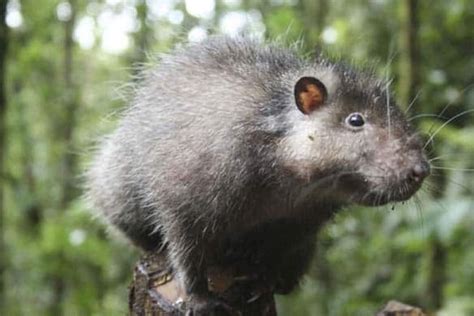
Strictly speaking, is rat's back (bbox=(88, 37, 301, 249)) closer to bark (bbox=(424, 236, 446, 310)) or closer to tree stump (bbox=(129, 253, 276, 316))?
tree stump (bbox=(129, 253, 276, 316))

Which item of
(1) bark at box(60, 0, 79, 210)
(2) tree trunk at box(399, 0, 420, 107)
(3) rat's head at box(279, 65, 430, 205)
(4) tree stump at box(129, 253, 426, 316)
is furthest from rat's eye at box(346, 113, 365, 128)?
(1) bark at box(60, 0, 79, 210)

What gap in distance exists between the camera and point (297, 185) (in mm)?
3020

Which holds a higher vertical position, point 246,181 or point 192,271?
point 246,181

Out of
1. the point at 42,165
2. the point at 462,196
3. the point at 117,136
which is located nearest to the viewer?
the point at 117,136

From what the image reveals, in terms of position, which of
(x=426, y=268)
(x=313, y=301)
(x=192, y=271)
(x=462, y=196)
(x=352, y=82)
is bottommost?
(x=313, y=301)

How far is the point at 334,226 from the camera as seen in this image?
553cm

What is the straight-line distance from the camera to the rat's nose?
107 inches

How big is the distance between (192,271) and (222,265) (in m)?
0.16

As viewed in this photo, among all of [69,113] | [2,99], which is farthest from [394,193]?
[69,113]

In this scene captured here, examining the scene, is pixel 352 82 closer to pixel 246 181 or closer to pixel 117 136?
pixel 246 181

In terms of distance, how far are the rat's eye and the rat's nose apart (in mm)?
287

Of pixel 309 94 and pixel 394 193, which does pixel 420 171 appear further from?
pixel 309 94

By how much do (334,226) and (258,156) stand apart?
2593 mm

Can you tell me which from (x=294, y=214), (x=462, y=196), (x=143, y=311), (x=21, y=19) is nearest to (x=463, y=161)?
(x=462, y=196)
